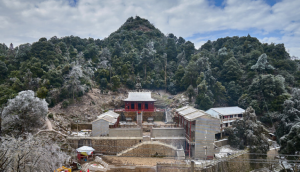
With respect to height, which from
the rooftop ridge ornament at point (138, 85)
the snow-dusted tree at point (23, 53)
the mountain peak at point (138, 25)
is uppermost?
the mountain peak at point (138, 25)

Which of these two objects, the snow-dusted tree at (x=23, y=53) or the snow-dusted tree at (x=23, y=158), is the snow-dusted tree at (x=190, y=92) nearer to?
the snow-dusted tree at (x=23, y=158)

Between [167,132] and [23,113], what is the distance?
1354 centimetres

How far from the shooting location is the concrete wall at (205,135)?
16.3 m

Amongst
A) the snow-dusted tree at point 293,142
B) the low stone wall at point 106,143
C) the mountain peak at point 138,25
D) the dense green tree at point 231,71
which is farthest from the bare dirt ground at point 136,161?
the mountain peak at point 138,25

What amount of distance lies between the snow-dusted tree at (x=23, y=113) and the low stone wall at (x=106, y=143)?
3.43 meters

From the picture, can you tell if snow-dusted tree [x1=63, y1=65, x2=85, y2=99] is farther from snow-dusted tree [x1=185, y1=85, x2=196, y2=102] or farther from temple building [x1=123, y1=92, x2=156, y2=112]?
snow-dusted tree [x1=185, y1=85, x2=196, y2=102]

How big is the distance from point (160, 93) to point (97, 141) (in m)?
19.4

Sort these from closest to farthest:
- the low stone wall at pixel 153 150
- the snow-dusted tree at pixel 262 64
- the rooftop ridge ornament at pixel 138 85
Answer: the low stone wall at pixel 153 150
the snow-dusted tree at pixel 262 64
the rooftop ridge ornament at pixel 138 85

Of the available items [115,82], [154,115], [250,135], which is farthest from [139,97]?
[250,135]

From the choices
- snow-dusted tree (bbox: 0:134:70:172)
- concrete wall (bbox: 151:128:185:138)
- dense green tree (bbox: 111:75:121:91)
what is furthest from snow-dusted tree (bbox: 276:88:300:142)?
dense green tree (bbox: 111:75:121:91)

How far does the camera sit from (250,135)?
16.6 metres

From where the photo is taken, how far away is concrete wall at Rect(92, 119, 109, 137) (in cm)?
1742

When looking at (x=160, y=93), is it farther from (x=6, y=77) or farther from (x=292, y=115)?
(x=6, y=77)

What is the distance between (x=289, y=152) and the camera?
14.7m
